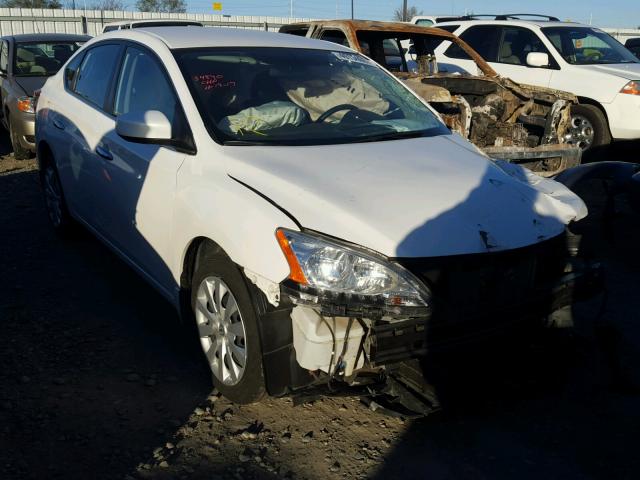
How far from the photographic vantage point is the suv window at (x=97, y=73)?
4648mm

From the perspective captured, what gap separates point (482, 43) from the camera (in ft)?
34.6

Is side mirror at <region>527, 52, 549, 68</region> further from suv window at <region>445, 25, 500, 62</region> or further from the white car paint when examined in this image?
the white car paint

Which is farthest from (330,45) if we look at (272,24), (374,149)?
(272,24)

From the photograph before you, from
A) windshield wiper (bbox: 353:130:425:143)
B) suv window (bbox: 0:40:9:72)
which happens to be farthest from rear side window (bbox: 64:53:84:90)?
suv window (bbox: 0:40:9:72)

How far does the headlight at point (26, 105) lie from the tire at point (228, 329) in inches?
249

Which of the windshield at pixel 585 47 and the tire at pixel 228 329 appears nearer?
the tire at pixel 228 329

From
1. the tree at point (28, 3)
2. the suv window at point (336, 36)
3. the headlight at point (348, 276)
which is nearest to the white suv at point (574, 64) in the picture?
the suv window at point (336, 36)

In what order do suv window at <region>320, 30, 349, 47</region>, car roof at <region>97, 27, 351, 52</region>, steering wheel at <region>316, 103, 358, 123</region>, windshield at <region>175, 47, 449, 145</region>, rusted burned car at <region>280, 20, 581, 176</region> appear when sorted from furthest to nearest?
suv window at <region>320, 30, 349, 47</region>
rusted burned car at <region>280, 20, 581, 176</region>
car roof at <region>97, 27, 351, 52</region>
steering wheel at <region>316, 103, 358, 123</region>
windshield at <region>175, 47, 449, 145</region>

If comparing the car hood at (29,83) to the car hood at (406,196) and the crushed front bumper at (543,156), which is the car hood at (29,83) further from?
the car hood at (406,196)

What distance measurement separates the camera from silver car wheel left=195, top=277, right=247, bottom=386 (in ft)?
10.2

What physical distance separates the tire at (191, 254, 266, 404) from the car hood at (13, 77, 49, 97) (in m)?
6.75

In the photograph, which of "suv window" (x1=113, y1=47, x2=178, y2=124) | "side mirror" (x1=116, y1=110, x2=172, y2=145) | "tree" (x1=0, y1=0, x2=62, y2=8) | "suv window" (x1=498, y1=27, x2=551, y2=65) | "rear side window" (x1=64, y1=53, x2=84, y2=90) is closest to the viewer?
"side mirror" (x1=116, y1=110, x2=172, y2=145)

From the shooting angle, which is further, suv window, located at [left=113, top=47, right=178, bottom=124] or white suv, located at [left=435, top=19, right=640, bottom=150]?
white suv, located at [left=435, top=19, right=640, bottom=150]

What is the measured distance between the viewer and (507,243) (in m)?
2.98
